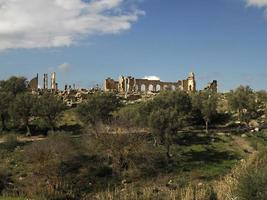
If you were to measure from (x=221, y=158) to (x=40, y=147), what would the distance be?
23.9 m

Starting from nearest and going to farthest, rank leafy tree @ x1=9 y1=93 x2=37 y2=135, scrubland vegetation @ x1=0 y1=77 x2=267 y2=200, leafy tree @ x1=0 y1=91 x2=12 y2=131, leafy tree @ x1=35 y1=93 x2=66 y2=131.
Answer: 1. scrubland vegetation @ x1=0 y1=77 x2=267 y2=200
2. leafy tree @ x1=35 y1=93 x2=66 y2=131
3. leafy tree @ x1=9 y1=93 x2=37 y2=135
4. leafy tree @ x1=0 y1=91 x2=12 y2=131

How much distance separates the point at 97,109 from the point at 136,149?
60.1 feet

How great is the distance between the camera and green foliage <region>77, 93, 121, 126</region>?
77000 mm

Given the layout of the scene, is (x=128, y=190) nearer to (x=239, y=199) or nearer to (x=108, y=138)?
(x=108, y=138)

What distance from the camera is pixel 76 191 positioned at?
53.2m

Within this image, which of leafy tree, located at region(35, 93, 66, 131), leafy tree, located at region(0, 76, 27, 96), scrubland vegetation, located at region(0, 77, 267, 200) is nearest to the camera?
scrubland vegetation, located at region(0, 77, 267, 200)

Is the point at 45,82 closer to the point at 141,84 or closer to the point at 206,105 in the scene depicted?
the point at 141,84

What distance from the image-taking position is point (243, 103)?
81.3 metres

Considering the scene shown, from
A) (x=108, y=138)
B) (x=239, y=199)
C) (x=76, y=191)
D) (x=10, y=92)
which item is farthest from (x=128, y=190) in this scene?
(x=10, y=92)

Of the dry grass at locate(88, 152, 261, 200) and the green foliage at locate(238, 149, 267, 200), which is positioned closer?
the green foliage at locate(238, 149, 267, 200)

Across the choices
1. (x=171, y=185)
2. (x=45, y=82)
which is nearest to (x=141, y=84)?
(x=45, y=82)

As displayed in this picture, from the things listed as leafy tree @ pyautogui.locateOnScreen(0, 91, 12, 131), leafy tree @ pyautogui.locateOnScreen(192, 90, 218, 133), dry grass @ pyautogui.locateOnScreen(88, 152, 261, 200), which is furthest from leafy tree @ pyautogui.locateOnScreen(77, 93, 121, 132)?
dry grass @ pyautogui.locateOnScreen(88, 152, 261, 200)

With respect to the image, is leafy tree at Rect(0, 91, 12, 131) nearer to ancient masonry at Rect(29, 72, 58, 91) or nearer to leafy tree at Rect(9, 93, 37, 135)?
leafy tree at Rect(9, 93, 37, 135)

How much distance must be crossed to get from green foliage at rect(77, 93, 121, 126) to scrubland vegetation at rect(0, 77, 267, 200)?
0.16 meters
